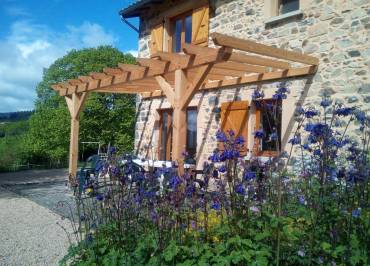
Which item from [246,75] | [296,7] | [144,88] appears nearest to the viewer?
[296,7]

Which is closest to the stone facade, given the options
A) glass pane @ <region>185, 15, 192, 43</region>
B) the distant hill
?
glass pane @ <region>185, 15, 192, 43</region>

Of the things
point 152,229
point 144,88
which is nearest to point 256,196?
point 152,229

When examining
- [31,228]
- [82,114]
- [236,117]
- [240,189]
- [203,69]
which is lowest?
[31,228]

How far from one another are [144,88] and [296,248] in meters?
6.91

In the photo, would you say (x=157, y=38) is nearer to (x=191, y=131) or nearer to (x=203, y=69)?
(x=191, y=131)

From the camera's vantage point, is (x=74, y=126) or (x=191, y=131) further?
(x=74, y=126)

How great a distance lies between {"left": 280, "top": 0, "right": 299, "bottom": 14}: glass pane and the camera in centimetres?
635

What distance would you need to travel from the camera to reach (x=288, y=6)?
646 cm

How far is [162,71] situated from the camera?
560 centimetres

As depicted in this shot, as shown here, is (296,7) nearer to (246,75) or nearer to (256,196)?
(246,75)

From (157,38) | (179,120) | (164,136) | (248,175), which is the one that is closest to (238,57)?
(179,120)

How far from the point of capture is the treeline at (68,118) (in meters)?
17.5

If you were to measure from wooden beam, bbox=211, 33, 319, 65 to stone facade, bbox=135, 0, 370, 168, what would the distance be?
14.2 inches

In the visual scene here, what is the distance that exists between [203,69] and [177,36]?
4.21 m
